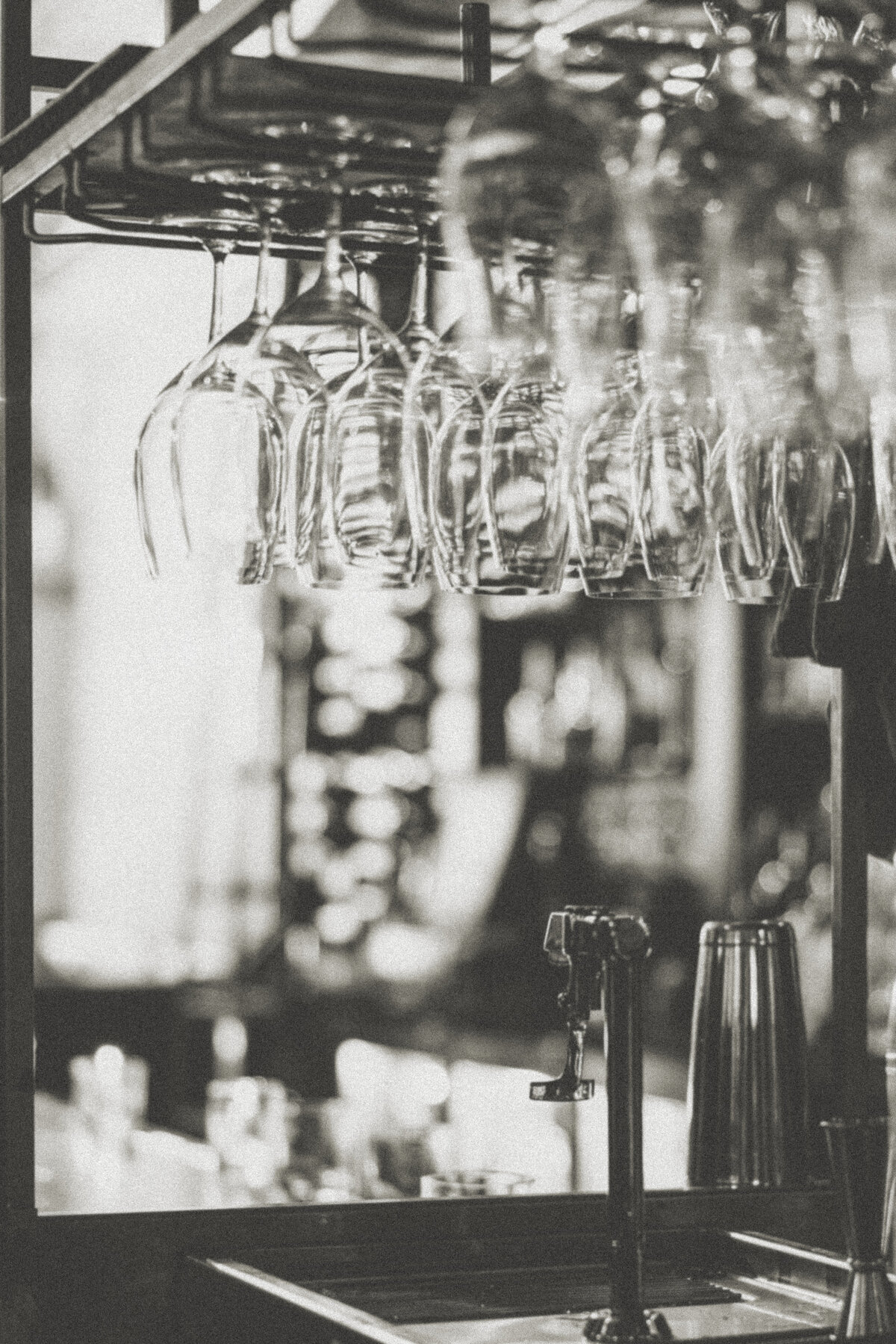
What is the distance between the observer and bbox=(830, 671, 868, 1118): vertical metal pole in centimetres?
194

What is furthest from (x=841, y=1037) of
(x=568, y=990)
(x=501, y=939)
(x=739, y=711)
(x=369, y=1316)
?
(x=501, y=939)

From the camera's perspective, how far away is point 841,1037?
1.95 m

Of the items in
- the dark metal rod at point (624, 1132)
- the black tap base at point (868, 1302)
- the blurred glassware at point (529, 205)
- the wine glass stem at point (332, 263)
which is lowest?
the black tap base at point (868, 1302)

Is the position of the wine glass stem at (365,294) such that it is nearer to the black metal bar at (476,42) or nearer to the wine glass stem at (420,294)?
the wine glass stem at (420,294)

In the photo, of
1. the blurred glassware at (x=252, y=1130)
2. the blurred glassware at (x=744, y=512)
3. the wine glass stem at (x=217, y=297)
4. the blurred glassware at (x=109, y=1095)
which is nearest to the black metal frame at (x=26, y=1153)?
the wine glass stem at (x=217, y=297)

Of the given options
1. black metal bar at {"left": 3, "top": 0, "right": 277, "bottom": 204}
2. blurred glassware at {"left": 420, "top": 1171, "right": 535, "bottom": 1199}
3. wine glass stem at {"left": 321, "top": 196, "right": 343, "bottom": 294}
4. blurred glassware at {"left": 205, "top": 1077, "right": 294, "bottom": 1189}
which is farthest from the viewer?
blurred glassware at {"left": 205, "top": 1077, "right": 294, "bottom": 1189}

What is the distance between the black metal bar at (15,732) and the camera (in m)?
1.75

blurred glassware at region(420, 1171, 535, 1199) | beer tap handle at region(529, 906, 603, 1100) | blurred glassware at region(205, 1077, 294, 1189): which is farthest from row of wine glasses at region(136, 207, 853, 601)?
blurred glassware at region(205, 1077, 294, 1189)

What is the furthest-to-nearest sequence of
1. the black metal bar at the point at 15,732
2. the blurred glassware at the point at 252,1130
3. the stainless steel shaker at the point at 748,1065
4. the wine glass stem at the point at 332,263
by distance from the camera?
the blurred glassware at the point at 252,1130
the stainless steel shaker at the point at 748,1065
the black metal bar at the point at 15,732
the wine glass stem at the point at 332,263

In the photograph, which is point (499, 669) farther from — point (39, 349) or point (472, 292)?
point (472, 292)

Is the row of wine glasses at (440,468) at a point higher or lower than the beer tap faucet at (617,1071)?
higher

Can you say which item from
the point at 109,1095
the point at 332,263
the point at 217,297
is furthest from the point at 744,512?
the point at 109,1095

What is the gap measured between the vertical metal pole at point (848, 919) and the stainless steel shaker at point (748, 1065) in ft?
0.21

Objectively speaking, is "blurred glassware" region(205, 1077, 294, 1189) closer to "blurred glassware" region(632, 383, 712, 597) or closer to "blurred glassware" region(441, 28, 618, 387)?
"blurred glassware" region(632, 383, 712, 597)
